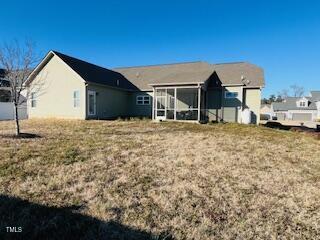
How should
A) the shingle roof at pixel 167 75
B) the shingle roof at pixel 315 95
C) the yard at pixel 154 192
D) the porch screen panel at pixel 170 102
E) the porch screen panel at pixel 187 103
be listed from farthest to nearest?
the shingle roof at pixel 315 95 → the porch screen panel at pixel 170 102 → the porch screen panel at pixel 187 103 → the shingle roof at pixel 167 75 → the yard at pixel 154 192

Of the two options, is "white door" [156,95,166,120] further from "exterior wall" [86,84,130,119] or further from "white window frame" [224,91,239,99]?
"white window frame" [224,91,239,99]

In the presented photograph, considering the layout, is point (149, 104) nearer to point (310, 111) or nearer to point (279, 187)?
point (279, 187)

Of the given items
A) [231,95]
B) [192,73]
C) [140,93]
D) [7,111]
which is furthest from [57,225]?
[7,111]

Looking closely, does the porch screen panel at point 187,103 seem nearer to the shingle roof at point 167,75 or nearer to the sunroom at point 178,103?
the sunroom at point 178,103

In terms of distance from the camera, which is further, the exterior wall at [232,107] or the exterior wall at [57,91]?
the exterior wall at [232,107]

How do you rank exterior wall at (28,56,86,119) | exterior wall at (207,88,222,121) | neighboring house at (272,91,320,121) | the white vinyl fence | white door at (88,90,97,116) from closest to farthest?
exterior wall at (28,56,86,119) → white door at (88,90,97,116) → exterior wall at (207,88,222,121) → the white vinyl fence → neighboring house at (272,91,320,121)

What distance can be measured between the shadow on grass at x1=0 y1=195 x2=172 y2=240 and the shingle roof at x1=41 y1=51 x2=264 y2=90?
14209 mm

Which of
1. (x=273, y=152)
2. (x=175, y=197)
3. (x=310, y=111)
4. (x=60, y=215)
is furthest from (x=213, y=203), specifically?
(x=310, y=111)

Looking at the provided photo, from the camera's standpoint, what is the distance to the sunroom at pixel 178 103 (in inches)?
713

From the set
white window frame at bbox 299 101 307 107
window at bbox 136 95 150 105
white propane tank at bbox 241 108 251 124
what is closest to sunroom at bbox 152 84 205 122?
window at bbox 136 95 150 105

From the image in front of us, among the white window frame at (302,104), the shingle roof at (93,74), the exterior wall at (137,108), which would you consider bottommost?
→ the exterior wall at (137,108)

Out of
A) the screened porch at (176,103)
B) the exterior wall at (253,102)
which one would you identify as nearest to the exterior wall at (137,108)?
the screened porch at (176,103)

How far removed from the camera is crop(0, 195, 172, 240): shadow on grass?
3383 mm

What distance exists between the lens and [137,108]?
22703 millimetres
